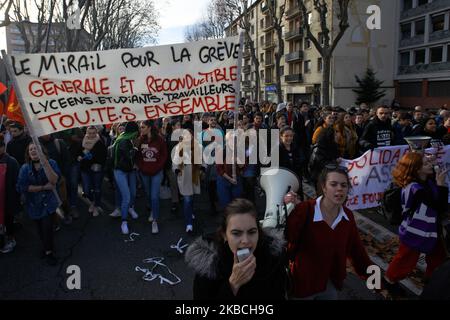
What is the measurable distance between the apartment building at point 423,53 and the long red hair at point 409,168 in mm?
33746

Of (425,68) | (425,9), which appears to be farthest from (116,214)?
(425,9)

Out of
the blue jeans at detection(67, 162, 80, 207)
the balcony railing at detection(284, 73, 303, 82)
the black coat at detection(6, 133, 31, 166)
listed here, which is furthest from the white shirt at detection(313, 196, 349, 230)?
the balcony railing at detection(284, 73, 303, 82)

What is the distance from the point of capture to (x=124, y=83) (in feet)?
14.0

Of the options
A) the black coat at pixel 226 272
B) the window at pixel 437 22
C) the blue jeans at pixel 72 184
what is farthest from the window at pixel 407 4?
the black coat at pixel 226 272

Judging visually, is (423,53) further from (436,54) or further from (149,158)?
(149,158)

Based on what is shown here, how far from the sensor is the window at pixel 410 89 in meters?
35.6

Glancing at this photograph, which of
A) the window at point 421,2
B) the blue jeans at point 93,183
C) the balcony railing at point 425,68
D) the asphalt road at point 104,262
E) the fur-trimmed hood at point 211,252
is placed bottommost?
the asphalt road at point 104,262

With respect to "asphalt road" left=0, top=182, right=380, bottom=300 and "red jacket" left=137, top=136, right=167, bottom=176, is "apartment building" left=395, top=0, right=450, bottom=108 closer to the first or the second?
"red jacket" left=137, top=136, right=167, bottom=176

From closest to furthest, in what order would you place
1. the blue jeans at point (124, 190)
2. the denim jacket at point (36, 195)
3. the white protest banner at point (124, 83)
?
the white protest banner at point (124, 83)
the denim jacket at point (36, 195)
the blue jeans at point (124, 190)

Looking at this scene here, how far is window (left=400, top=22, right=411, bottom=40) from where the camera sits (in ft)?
123

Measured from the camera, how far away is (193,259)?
1.99m

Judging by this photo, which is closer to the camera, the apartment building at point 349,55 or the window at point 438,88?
the window at point 438,88

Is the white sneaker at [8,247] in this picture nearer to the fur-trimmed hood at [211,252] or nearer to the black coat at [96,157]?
the black coat at [96,157]

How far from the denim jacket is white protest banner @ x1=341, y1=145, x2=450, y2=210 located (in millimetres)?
4335
